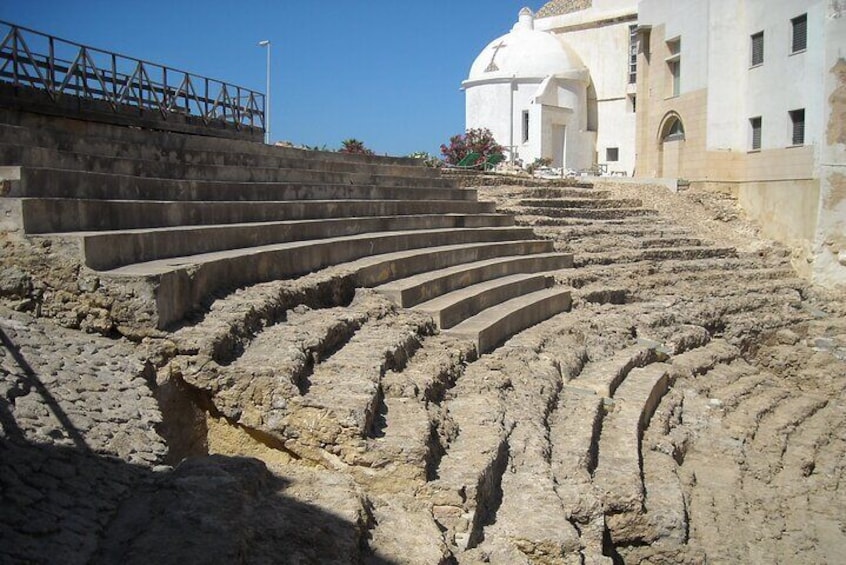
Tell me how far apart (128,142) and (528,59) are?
69.9 ft

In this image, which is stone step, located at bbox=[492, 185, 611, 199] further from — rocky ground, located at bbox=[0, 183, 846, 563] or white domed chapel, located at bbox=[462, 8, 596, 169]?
white domed chapel, located at bbox=[462, 8, 596, 169]

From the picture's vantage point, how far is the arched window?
2097cm

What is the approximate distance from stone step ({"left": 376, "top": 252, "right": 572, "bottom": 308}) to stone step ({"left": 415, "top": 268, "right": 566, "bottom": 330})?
8 centimetres

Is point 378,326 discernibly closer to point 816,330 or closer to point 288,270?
point 288,270

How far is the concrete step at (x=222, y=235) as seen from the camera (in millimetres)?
5418

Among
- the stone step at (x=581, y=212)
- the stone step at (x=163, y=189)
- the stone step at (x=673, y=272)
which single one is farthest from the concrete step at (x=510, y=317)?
the stone step at (x=581, y=212)

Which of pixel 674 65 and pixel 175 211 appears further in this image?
pixel 674 65

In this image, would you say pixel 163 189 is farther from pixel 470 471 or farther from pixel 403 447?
pixel 470 471

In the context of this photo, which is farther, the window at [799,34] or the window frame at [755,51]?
the window frame at [755,51]

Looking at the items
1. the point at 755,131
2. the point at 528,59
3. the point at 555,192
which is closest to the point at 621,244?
the point at 555,192

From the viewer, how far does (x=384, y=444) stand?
4.61 meters

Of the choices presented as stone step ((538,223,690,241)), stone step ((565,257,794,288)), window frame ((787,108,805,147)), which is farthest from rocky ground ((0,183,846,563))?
window frame ((787,108,805,147))

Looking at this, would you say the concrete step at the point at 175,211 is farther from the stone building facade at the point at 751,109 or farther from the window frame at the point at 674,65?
the window frame at the point at 674,65

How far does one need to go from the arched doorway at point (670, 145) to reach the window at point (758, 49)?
110 inches
